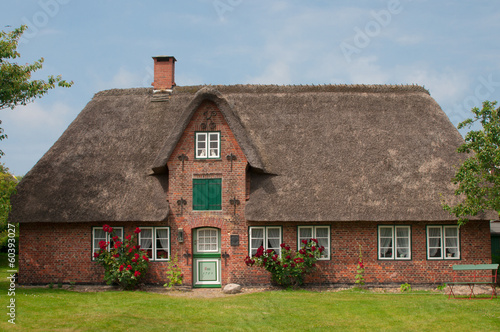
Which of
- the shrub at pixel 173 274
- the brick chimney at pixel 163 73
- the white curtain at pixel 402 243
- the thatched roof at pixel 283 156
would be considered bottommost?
the shrub at pixel 173 274

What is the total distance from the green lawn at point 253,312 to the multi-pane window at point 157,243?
2.33 metres

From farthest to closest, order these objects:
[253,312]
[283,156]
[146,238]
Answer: [283,156] < [146,238] < [253,312]

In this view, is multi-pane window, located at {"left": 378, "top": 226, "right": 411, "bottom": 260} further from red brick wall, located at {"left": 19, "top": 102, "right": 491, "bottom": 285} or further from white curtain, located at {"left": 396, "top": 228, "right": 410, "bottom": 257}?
red brick wall, located at {"left": 19, "top": 102, "right": 491, "bottom": 285}

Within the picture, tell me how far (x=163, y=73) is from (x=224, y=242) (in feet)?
26.8

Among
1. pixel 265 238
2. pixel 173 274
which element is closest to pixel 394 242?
pixel 265 238

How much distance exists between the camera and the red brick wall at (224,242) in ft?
61.8

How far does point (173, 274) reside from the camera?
19.0 m

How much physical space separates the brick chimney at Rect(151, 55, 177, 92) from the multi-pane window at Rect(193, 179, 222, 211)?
5489 mm

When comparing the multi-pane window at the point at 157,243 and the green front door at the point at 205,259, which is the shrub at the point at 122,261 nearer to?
the multi-pane window at the point at 157,243

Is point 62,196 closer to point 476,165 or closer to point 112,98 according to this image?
point 112,98

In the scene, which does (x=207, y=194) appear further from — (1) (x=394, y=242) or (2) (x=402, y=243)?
(2) (x=402, y=243)

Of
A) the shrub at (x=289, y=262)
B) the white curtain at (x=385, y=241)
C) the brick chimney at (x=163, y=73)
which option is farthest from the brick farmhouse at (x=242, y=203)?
the brick chimney at (x=163, y=73)

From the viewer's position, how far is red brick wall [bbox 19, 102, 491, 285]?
61.8ft

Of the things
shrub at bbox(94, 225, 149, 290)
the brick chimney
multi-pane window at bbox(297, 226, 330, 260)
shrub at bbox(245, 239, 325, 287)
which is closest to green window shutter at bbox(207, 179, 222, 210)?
shrub at bbox(245, 239, 325, 287)
